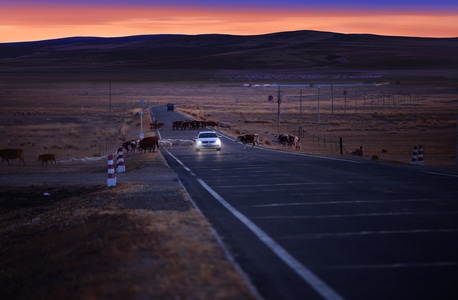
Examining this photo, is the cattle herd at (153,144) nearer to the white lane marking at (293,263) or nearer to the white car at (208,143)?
the white car at (208,143)

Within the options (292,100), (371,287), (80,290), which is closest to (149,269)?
(80,290)

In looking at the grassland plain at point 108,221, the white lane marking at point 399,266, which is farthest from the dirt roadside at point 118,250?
the white lane marking at point 399,266

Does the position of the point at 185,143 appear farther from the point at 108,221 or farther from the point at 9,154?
the point at 108,221

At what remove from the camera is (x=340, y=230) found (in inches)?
478

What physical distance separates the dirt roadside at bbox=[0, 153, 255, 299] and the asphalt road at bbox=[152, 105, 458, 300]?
461mm

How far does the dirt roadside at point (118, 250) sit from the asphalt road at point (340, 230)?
461 mm

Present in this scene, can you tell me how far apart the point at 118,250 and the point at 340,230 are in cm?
365

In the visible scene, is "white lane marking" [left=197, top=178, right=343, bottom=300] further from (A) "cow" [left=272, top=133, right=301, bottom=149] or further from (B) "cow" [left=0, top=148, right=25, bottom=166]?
(A) "cow" [left=272, top=133, right=301, bottom=149]

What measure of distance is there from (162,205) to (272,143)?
3831 centimetres

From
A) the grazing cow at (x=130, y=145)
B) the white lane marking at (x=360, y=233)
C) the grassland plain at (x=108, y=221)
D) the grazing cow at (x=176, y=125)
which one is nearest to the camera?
the grassland plain at (x=108, y=221)

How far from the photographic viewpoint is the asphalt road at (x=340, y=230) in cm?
864

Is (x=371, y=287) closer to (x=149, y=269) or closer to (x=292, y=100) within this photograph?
(x=149, y=269)

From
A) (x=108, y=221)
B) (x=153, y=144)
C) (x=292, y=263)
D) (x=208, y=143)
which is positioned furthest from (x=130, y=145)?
(x=292, y=263)

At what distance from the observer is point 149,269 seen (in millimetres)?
9062
